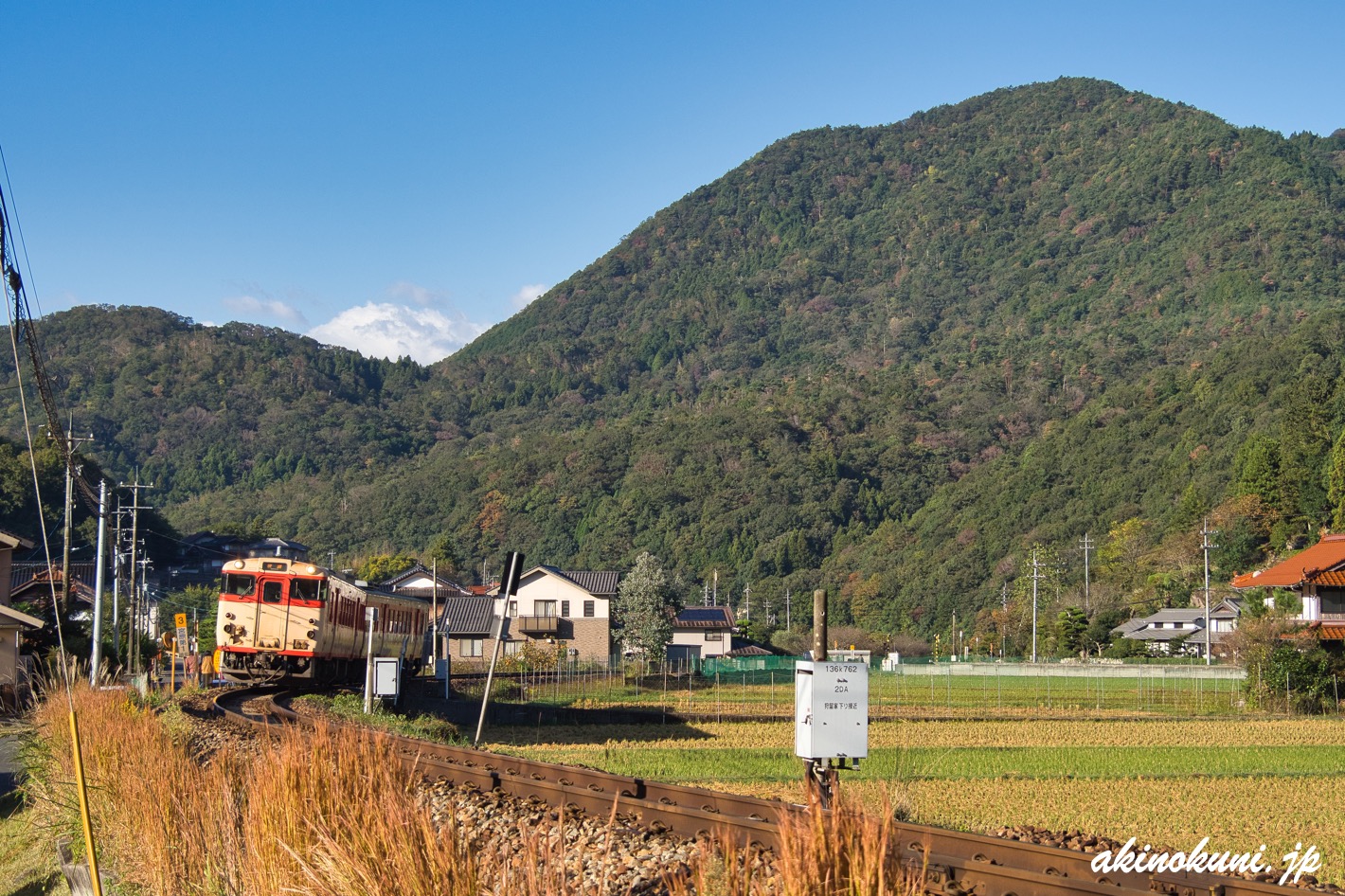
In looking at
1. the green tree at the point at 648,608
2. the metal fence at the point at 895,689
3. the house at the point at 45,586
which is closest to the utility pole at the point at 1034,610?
the metal fence at the point at 895,689

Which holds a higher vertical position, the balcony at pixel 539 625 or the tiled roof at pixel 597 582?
the tiled roof at pixel 597 582

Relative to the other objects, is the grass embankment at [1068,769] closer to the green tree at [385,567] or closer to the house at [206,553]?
the green tree at [385,567]

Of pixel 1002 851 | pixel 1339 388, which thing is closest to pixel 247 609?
pixel 1002 851

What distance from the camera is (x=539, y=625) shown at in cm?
6931

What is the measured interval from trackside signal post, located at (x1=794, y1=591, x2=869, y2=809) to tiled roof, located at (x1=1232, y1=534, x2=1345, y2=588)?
40.3m

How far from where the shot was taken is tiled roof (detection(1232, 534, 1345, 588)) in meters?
46.7

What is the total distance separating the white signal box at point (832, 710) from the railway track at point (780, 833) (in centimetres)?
98

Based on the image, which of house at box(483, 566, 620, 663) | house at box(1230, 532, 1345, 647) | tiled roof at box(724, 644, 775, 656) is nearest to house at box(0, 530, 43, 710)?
house at box(483, 566, 620, 663)

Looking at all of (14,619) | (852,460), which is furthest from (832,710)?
(852,460)

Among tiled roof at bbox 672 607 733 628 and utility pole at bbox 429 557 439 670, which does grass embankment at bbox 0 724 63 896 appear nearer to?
utility pole at bbox 429 557 439 670

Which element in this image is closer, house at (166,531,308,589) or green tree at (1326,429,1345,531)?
green tree at (1326,429,1345,531)

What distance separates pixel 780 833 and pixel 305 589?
24868 mm

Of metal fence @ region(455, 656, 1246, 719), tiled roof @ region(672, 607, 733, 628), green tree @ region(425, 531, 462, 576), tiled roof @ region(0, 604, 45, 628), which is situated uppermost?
green tree @ region(425, 531, 462, 576)

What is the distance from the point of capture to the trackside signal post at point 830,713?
437 inches
